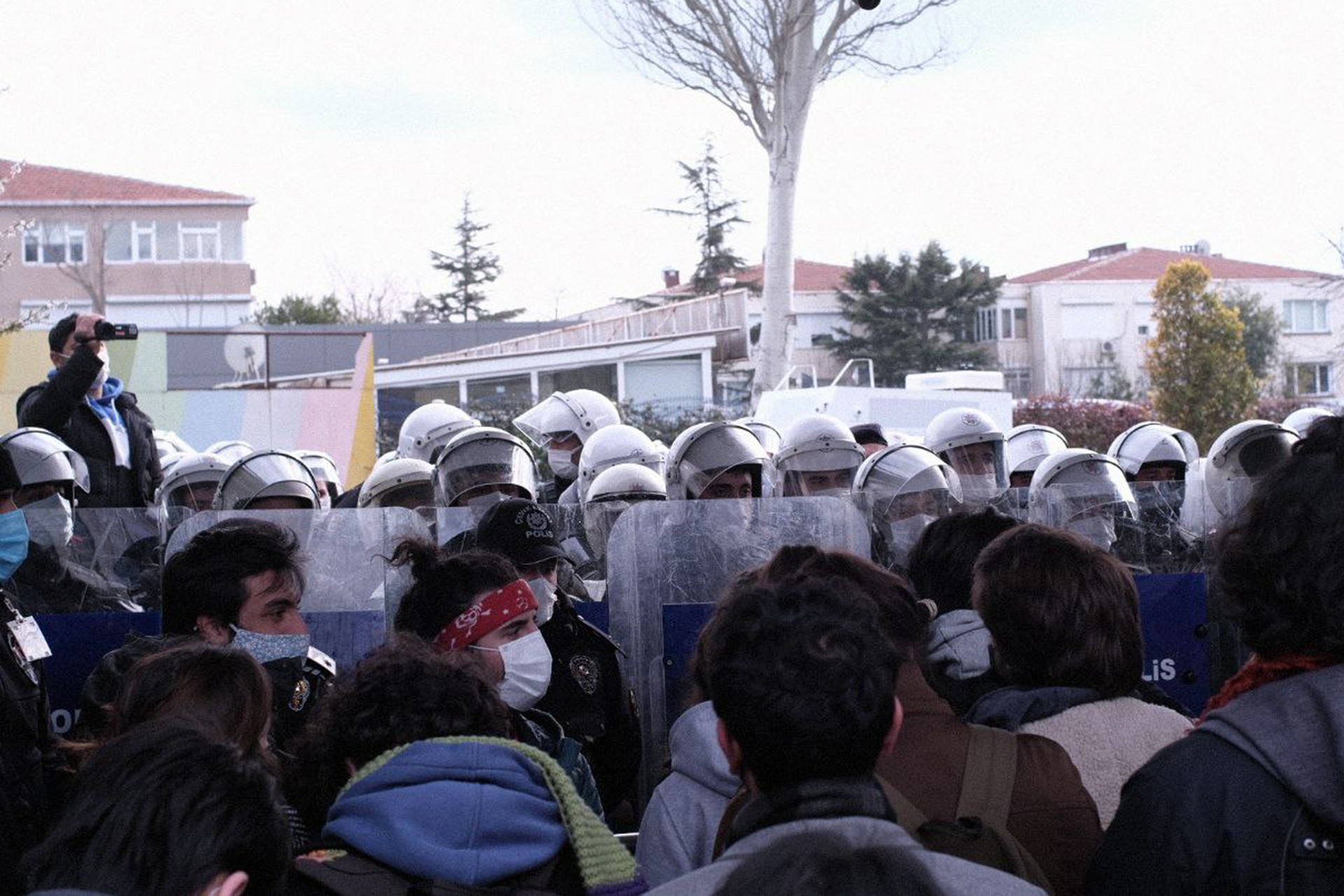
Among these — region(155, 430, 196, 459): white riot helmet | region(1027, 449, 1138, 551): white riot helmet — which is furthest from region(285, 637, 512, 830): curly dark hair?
region(155, 430, 196, 459): white riot helmet

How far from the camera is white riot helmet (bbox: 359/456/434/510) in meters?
7.61

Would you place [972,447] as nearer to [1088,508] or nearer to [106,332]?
[1088,508]

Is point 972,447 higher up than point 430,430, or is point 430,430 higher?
point 430,430

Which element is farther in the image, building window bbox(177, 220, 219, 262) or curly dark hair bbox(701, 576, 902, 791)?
building window bbox(177, 220, 219, 262)

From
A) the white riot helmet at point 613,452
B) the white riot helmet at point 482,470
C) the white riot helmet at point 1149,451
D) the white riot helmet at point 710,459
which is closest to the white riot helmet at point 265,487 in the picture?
the white riot helmet at point 482,470

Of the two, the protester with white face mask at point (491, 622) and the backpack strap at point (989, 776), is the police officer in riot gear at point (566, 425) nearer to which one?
the protester with white face mask at point (491, 622)

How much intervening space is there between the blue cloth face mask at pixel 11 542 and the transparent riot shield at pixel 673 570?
1903mm

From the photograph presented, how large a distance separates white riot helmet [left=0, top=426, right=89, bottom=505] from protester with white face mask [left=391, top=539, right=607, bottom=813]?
350 centimetres

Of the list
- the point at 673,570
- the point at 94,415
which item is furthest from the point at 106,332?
the point at 673,570

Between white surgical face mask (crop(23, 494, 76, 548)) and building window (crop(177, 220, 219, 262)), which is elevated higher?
building window (crop(177, 220, 219, 262))

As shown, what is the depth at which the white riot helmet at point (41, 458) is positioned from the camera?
6797mm

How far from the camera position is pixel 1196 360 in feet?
119

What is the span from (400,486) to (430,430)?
7.87ft

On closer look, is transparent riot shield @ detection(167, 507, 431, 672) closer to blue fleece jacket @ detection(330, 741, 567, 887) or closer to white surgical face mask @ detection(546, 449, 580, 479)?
blue fleece jacket @ detection(330, 741, 567, 887)
